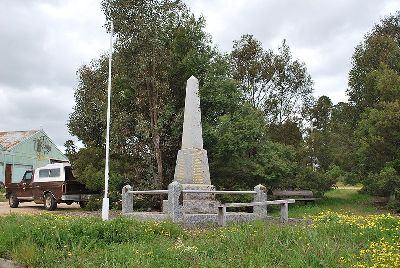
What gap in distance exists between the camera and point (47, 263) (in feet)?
24.5

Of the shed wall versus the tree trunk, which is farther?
the shed wall

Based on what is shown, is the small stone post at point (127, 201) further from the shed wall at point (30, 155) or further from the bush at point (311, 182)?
the shed wall at point (30, 155)

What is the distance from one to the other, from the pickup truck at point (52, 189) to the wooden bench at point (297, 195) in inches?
388

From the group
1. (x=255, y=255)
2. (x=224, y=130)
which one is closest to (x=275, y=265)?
(x=255, y=255)

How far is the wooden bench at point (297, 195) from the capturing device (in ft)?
83.3

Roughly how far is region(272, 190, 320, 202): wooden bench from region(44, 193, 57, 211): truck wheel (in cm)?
1122

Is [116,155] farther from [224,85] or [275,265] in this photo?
[275,265]

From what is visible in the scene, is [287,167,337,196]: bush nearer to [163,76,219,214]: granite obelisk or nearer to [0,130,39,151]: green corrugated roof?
[163,76,219,214]: granite obelisk

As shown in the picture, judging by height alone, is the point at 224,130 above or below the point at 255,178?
above

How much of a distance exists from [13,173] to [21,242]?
138ft

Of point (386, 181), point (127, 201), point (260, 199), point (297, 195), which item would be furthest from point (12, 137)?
point (386, 181)

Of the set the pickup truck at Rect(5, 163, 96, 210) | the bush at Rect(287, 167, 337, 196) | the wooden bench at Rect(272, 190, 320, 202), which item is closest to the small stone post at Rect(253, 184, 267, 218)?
the wooden bench at Rect(272, 190, 320, 202)

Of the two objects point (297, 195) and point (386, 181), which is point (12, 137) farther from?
point (386, 181)

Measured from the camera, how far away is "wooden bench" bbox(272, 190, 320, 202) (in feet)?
83.3
